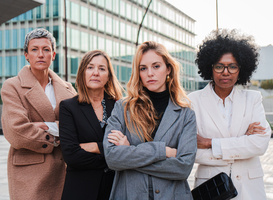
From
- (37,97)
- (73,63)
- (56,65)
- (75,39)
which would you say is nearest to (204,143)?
(37,97)

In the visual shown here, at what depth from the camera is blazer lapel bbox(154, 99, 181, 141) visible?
247cm

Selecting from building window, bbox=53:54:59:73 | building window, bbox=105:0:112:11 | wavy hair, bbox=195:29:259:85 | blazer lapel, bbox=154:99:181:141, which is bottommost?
blazer lapel, bbox=154:99:181:141

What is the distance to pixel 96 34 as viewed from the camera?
3894 cm

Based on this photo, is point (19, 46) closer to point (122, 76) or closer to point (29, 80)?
point (122, 76)

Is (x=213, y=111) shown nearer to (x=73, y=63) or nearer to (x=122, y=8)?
(x=73, y=63)

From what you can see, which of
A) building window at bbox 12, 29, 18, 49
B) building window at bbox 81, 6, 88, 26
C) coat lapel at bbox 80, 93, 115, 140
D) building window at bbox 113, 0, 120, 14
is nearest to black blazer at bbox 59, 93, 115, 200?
coat lapel at bbox 80, 93, 115, 140

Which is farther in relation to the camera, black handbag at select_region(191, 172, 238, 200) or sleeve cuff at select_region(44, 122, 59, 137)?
sleeve cuff at select_region(44, 122, 59, 137)

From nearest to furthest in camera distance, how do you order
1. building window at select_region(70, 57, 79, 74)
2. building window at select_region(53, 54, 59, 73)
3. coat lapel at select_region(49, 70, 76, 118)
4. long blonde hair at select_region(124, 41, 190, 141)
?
long blonde hair at select_region(124, 41, 190, 141) < coat lapel at select_region(49, 70, 76, 118) < building window at select_region(53, 54, 59, 73) < building window at select_region(70, 57, 79, 74)

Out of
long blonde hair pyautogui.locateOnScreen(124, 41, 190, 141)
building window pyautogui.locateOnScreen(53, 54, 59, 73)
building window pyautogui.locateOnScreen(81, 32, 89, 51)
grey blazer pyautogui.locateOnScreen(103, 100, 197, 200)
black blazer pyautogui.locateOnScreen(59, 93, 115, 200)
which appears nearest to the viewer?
grey blazer pyautogui.locateOnScreen(103, 100, 197, 200)

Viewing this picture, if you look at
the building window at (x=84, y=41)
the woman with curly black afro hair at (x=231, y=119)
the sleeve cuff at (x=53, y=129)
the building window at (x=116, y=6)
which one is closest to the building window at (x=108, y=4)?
the building window at (x=116, y=6)

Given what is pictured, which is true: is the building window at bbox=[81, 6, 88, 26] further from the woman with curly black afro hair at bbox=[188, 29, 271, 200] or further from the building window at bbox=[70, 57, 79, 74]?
the woman with curly black afro hair at bbox=[188, 29, 271, 200]

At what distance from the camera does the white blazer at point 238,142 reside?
2.72m

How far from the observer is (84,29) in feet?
122

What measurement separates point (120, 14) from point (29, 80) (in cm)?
4218
